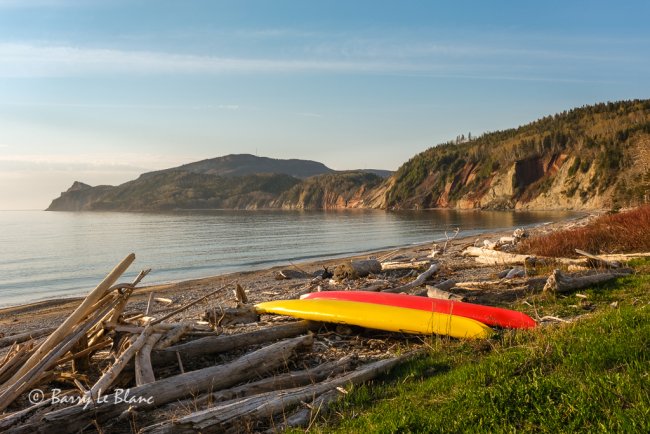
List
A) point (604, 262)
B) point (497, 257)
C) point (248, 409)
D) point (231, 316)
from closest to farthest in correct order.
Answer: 1. point (248, 409)
2. point (231, 316)
3. point (604, 262)
4. point (497, 257)

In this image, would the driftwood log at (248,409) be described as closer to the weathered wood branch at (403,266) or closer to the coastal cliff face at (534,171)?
the weathered wood branch at (403,266)

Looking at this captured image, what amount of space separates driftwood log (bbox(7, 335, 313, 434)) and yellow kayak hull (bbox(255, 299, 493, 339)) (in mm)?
1624

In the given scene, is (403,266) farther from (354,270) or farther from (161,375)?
(161,375)

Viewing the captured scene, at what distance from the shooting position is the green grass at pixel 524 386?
397 cm

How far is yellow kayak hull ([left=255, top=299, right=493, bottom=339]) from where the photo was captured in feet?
24.4

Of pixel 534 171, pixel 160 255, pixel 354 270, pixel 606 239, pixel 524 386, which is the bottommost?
pixel 160 255

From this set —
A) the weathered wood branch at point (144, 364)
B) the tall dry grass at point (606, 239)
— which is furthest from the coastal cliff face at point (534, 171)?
the weathered wood branch at point (144, 364)

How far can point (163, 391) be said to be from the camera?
534 centimetres

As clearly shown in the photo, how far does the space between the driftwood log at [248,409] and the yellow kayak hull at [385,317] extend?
195 centimetres

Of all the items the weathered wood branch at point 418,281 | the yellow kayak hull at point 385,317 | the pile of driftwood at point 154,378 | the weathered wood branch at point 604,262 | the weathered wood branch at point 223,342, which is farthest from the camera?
the weathered wood branch at point 604,262

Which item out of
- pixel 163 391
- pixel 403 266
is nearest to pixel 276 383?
pixel 163 391

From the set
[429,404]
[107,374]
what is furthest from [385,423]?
[107,374]

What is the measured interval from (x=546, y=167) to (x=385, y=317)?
10043cm

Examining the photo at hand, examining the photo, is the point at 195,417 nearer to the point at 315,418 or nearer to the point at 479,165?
the point at 315,418
